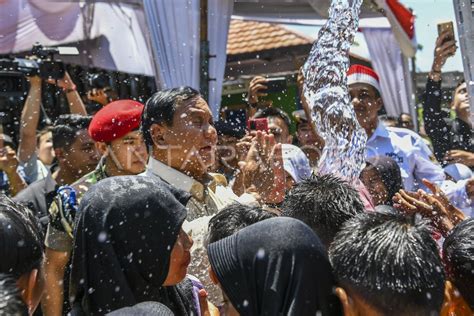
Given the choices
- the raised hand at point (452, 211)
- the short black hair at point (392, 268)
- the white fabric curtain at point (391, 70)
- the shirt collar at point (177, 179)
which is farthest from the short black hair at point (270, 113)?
the white fabric curtain at point (391, 70)

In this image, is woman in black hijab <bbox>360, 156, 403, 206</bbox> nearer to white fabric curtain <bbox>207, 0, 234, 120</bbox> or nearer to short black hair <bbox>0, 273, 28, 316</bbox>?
short black hair <bbox>0, 273, 28, 316</bbox>

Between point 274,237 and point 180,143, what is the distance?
5.33ft

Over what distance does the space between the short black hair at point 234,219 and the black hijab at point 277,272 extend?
68 cm

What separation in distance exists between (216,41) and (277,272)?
19.2 feet

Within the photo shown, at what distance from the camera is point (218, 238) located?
8.87ft

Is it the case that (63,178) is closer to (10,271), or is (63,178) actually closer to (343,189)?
(343,189)

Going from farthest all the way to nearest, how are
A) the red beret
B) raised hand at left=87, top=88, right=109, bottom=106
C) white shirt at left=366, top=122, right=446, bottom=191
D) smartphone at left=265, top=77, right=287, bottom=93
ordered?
smartphone at left=265, top=77, right=287, bottom=93
raised hand at left=87, top=88, right=109, bottom=106
white shirt at left=366, top=122, right=446, bottom=191
the red beret

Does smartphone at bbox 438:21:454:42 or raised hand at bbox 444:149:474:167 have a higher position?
smartphone at bbox 438:21:454:42

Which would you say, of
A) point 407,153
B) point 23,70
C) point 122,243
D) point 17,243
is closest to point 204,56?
point 23,70

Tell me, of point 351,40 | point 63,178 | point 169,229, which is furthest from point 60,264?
point 351,40

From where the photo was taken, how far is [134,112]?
4082 millimetres

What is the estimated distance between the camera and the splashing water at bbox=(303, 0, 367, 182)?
4.55 metres

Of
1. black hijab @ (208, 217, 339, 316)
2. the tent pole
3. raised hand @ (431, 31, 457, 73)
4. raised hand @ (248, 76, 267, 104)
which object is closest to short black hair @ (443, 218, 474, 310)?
black hijab @ (208, 217, 339, 316)

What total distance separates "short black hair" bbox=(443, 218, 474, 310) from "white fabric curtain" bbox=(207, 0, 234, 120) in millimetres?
5217
